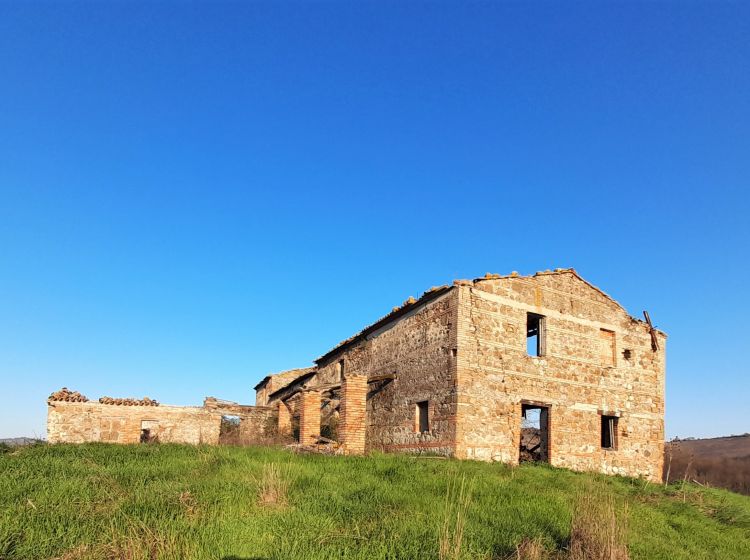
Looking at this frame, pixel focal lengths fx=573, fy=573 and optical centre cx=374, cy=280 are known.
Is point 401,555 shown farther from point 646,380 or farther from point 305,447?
point 646,380

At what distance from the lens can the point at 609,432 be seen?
→ 19.2 meters

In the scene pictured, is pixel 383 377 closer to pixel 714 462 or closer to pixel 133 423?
pixel 133 423

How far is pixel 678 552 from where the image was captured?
8.71 meters

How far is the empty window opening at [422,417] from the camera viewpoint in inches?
679

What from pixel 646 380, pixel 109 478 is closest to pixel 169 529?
pixel 109 478

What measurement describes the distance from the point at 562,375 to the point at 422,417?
4653mm

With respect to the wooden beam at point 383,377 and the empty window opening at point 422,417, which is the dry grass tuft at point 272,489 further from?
Result: the wooden beam at point 383,377

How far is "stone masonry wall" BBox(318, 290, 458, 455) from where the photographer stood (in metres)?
16.3

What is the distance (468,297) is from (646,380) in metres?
8.29

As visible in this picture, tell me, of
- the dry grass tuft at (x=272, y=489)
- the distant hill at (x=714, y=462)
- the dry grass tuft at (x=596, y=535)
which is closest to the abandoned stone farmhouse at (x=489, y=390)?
the distant hill at (x=714, y=462)

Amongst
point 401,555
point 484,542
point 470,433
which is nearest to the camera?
point 401,555

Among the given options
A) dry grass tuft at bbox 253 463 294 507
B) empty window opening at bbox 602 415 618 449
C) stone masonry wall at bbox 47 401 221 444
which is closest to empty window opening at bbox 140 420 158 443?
stone masonry wall at bbox 47 401 221 444

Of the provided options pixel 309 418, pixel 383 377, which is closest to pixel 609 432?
pixel 383 377

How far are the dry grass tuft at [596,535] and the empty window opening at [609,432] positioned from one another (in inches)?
495
